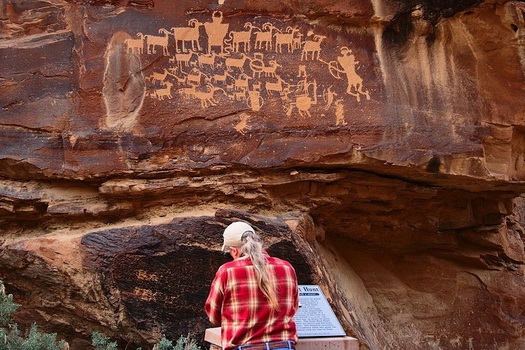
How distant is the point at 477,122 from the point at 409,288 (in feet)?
7.82

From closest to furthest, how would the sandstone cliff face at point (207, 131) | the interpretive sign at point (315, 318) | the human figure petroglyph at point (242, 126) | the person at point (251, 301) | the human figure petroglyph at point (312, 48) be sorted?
the person at point (251, 301) → the interpretive sign at point (315, 318) → the sandstone cliff face at point (207, 131) → the human figure petroglyph at point (242, 126) → the human figure petroglyph at point (312, 48)

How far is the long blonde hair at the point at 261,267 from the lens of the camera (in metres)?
3.48

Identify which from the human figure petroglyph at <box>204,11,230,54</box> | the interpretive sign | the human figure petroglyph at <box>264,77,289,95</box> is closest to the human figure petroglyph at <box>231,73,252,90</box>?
the human figure petroglyph at <box>264,77,289,95</box>

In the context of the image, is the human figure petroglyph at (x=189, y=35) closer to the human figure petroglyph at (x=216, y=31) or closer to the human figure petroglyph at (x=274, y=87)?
the human figure petroglyph at (x=216, y=31)

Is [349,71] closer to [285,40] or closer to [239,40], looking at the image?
[285,40]

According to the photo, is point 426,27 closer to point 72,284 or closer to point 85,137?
point 85,137

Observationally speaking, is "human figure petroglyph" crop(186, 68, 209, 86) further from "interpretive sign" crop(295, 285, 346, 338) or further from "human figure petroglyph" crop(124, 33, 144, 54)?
"interpretive sign" crop(295, 285, 346, 338)

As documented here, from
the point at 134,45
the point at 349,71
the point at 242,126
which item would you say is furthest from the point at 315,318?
the point at 134,45

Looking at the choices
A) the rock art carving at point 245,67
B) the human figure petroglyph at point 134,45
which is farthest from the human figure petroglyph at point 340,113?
the human figure petroglyph at point 134,45

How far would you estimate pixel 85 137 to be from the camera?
223 inches

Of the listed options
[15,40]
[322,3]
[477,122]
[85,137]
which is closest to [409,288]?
[477,122]

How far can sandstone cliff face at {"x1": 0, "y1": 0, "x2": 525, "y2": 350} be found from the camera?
548 centimetres

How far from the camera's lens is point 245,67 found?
5902 millimetres

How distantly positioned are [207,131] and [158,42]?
879 millimetres
